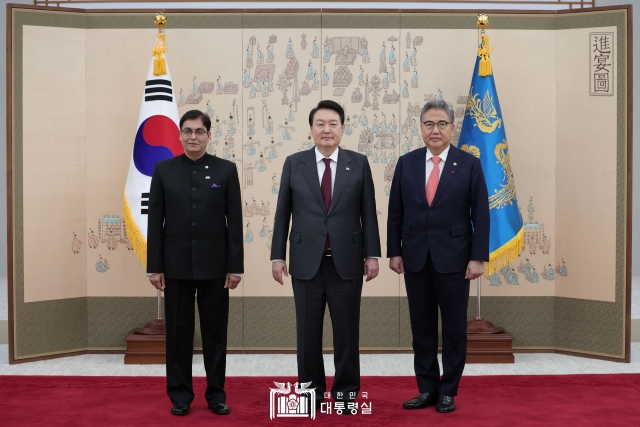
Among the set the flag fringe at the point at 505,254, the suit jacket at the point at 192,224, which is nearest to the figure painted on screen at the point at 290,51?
the suit jacket at the point at 192,224

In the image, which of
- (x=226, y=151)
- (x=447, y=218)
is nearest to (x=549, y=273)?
(x=447, y=218)

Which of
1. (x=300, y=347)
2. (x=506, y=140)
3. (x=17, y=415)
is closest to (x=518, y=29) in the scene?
(x=506, y=140)

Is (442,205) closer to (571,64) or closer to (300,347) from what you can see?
(300,347)

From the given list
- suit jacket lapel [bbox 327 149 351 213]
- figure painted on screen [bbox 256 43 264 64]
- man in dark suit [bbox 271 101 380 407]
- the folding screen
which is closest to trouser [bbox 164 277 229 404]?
man in dark suit [bbox 271 101 380 407]

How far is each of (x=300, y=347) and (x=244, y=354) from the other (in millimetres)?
1729

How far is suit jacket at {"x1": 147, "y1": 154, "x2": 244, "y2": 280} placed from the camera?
146 inches

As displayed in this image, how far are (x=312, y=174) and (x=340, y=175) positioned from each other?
14 cm

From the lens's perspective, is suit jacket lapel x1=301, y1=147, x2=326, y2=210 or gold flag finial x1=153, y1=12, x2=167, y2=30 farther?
gold flag finial x1=153, y1=12, x2=167, y2=30

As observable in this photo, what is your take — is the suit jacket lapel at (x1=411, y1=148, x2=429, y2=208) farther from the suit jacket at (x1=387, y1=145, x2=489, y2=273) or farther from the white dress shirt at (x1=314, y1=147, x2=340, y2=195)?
the white dress shirt at (x1=314, y1=147, x2=340, y2=195)

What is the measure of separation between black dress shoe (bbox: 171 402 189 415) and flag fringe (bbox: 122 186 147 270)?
1.48m

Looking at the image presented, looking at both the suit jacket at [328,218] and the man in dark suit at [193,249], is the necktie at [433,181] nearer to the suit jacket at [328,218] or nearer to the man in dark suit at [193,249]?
the suit jacket at [328,218]

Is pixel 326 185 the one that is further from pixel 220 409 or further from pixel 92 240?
pixel 92 240

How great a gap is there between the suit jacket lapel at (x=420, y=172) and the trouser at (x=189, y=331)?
1113 mm

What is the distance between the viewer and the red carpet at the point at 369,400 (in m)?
3.61
